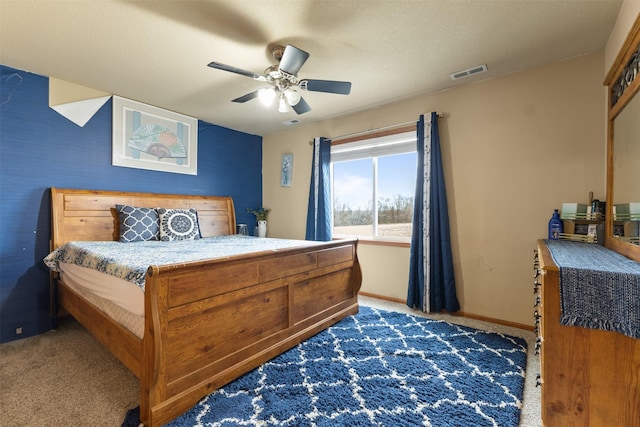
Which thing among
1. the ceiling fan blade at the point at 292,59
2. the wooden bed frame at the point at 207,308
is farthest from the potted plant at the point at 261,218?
the ceiling fan blade at the point at 292,59

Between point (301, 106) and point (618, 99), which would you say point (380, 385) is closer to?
point (301, 106)

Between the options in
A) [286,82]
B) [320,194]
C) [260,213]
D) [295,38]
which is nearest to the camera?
[295,38]

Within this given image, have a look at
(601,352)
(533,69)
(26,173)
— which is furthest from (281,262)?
(533,69)

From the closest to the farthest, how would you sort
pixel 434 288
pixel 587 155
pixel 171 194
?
pixel 587 155
pixel 434 288
pixel 171 194

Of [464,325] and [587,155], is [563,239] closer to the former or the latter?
[587,155]

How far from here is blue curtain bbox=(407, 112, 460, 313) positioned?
3039 millimetres

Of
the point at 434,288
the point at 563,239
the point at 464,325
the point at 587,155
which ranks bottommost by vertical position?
the point at 464,325

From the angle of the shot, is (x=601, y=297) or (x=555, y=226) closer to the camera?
(x=601, y=297)

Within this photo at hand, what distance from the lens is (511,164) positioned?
2777 mm

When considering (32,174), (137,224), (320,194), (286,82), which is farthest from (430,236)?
(32,174)

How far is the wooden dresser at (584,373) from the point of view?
1142mm

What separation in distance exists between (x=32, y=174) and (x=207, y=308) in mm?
2482

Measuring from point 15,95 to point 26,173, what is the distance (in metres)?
0.71

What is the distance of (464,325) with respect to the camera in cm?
279
